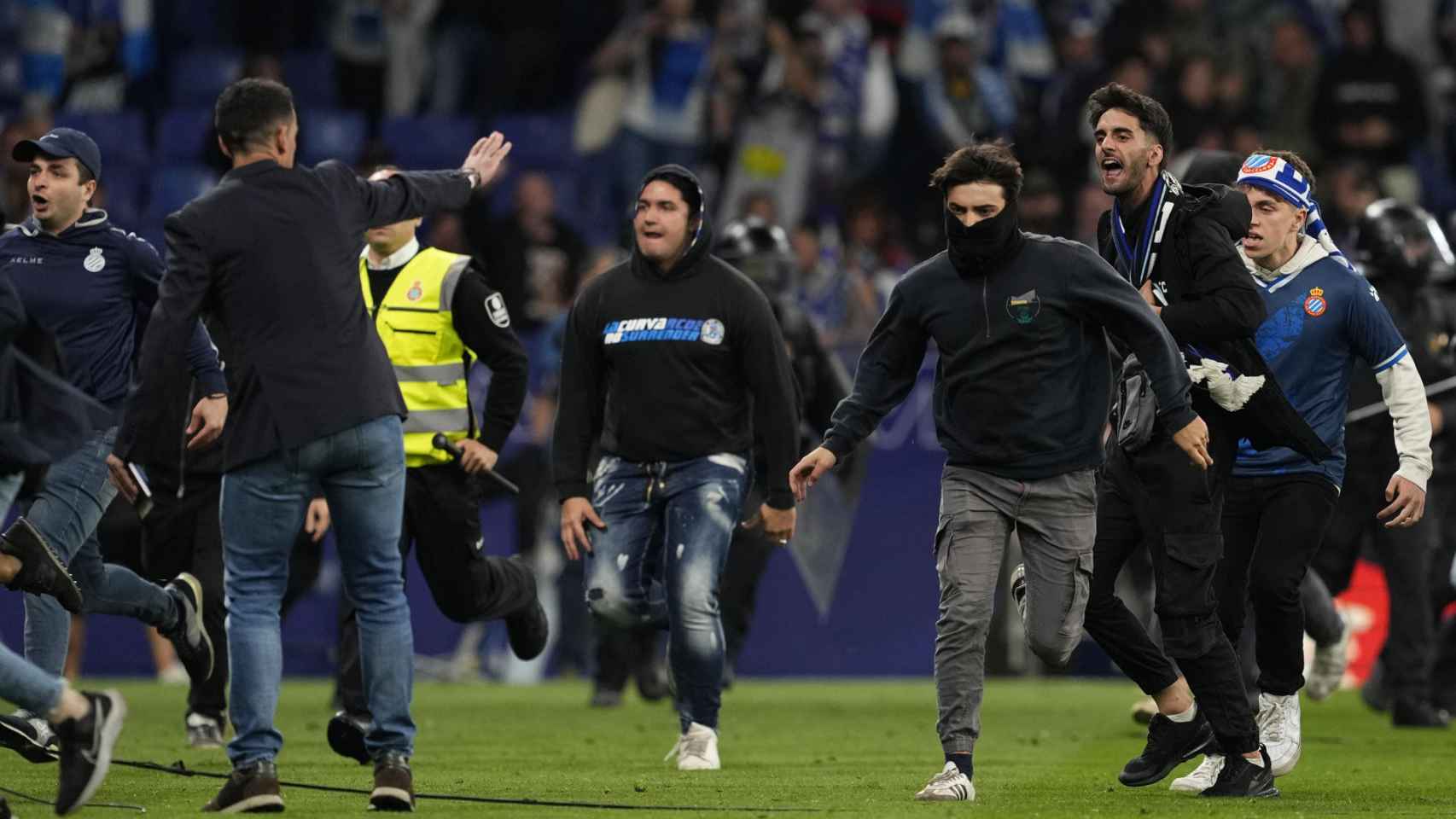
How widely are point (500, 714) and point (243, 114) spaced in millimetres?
6274

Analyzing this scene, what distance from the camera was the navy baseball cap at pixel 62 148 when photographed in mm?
9047

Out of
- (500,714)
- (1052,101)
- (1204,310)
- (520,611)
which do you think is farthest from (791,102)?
(1204,310)

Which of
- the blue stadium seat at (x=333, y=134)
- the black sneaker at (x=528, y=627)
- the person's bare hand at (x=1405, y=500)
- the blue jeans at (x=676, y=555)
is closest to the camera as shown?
the person's bare hand at (x=1405, y=500)

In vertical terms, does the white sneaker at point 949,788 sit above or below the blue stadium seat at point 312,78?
below

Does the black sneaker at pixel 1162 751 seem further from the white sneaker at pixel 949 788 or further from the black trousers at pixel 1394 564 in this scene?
the black trousers at pixel 1394 564

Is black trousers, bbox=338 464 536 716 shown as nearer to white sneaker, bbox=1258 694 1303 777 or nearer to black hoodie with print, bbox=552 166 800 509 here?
black hoodie with print, bbox=552 166 800 509

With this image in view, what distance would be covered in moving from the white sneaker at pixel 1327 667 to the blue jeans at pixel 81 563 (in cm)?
558

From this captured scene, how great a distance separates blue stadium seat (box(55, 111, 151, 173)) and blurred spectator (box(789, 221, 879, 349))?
225 inches

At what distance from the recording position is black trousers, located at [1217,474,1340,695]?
8641mm

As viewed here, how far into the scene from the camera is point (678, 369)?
9.48 meters

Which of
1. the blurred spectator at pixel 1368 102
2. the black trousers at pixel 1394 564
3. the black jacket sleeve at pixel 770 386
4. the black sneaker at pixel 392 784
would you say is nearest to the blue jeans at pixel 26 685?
the black sneaker at pixel 392 784

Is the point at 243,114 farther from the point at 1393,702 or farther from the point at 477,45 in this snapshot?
the point at 477,45

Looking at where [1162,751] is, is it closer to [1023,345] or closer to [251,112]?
[1023,345]

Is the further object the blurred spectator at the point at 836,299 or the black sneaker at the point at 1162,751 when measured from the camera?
the blurred spectator at the point at 836,299
